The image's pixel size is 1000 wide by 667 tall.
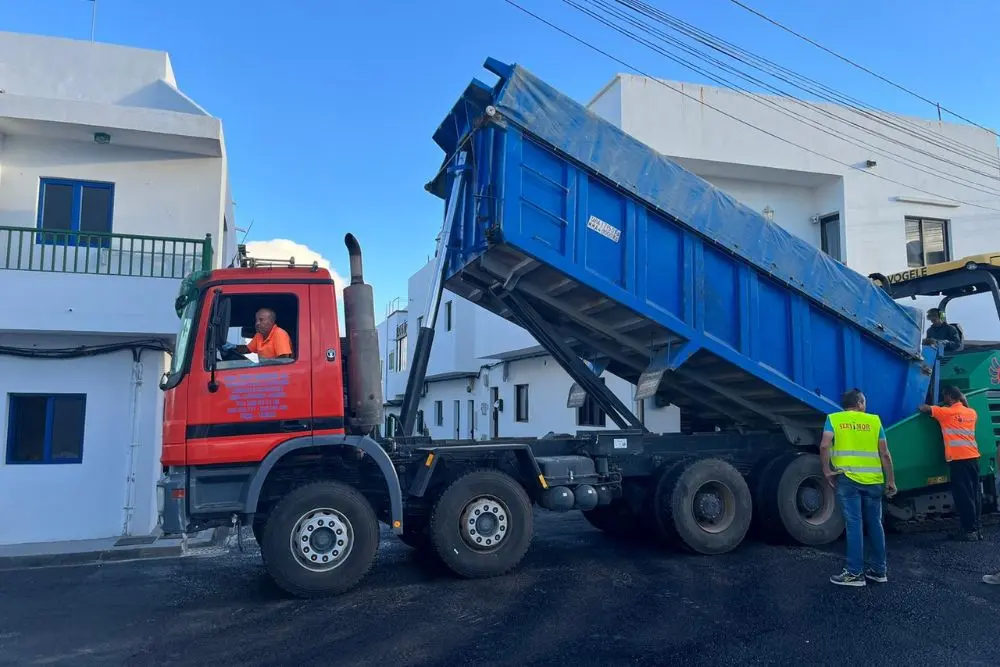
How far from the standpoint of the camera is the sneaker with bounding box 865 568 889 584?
6.37 m

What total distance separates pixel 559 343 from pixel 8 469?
24.8 feet

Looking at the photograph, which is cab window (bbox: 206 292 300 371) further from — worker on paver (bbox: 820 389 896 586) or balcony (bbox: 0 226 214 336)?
worker on paver (bbox: 820 389 896 586)

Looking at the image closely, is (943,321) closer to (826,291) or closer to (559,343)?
(826,291)

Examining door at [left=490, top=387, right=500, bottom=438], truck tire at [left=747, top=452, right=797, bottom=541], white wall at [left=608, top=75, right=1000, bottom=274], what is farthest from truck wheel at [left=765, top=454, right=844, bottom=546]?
door at [left=490, top=387, right=500, bottom=438]

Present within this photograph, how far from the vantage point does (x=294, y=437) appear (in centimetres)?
620

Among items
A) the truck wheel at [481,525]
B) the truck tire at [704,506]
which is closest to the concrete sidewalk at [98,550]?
the truck wheel at [481,525]

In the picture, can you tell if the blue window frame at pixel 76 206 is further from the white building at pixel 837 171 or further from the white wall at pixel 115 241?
the white building at pixel 837 171

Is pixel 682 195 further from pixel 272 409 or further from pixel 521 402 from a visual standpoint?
pixel 521 402

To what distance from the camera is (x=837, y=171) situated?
15.1 metres

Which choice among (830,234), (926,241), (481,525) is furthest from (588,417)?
(481,525)

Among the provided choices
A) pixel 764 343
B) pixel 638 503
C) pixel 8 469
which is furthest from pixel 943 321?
pixel 8 469

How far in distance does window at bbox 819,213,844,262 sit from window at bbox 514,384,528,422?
8161 millimetres

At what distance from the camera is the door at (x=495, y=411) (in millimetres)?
21812

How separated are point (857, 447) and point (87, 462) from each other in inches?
375
